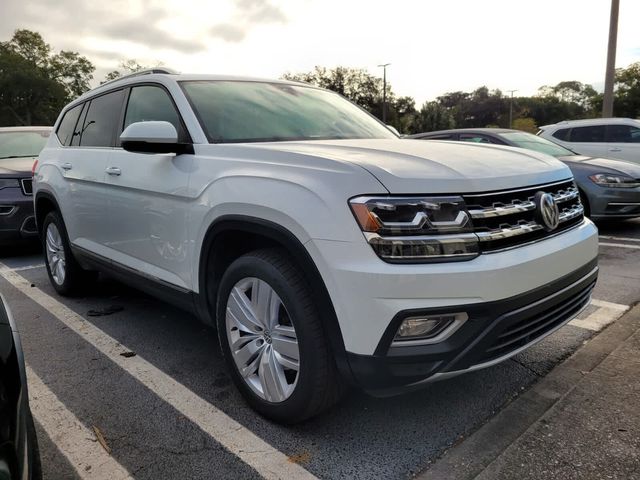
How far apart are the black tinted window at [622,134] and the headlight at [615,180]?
349cm

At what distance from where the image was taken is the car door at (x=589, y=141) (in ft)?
32.8

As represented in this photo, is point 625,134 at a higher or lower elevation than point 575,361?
higher

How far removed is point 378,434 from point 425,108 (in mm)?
61969

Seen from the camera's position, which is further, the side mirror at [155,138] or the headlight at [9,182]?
the headlight at [9,182]

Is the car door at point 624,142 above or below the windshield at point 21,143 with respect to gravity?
below

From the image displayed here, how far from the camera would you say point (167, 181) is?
3.00 metres

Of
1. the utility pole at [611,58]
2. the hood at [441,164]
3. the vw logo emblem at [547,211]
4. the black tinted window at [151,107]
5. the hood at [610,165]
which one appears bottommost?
the hood at [610,165]

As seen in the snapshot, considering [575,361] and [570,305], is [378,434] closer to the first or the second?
[570,305]

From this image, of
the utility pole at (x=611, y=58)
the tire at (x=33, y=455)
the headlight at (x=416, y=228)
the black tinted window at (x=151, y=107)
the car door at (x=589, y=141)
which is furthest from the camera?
the utility pole at (x=611, y=58)

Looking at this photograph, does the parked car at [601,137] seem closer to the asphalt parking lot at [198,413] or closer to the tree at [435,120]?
the asphalt parking lot at [198,413]

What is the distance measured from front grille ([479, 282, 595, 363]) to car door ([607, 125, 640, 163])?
859 centimetres

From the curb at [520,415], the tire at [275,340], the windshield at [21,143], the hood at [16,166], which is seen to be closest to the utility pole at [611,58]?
the curb at [520,415]

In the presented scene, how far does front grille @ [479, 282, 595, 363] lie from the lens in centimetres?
214

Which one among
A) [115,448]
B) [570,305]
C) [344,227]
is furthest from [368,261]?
[115,448]
